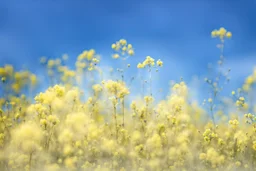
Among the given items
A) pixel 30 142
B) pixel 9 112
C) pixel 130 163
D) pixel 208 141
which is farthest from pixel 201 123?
pixel 30 142

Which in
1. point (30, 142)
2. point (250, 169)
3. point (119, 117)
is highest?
point (119, 117)

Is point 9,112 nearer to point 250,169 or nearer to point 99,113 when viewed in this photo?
point 99,113

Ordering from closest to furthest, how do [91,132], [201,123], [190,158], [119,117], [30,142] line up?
1. [30,142]
2. [91,132]
3. [190,158]
4. [119,117]
5. [201,123]

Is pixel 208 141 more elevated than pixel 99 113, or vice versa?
pixel 99 113

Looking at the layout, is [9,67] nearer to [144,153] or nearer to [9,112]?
[9,112]

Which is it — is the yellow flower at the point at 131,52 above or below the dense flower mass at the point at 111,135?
above

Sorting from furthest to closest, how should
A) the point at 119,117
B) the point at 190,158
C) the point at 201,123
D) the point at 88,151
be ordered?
the point at 201,123, the point at 119,117, the point at 190,158, the point at 88,151

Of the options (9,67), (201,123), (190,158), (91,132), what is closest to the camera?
(91,132)

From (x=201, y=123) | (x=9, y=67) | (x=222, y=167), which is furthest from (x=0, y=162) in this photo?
(x=201, y=123)


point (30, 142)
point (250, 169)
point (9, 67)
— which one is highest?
point (9, 67)

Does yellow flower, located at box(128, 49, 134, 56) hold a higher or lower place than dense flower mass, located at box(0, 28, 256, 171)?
higher

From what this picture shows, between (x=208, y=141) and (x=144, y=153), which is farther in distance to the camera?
(x=208, y=141)
